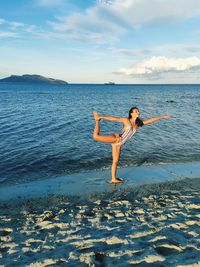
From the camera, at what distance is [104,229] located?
7676 millimetres

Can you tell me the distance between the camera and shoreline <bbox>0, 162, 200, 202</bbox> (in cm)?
1137

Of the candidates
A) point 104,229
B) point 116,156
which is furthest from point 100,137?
point 104,229

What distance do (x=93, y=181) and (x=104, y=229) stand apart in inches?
198

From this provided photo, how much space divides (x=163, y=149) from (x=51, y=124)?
14.9 metres

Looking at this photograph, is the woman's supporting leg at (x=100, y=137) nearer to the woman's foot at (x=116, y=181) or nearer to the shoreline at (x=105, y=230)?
the woman's foot at (x=116, y=181)

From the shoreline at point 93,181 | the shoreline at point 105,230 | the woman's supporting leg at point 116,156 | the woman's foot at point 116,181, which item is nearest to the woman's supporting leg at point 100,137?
the woman's supporting leg at point 116,156

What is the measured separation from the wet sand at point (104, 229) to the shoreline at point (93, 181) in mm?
609

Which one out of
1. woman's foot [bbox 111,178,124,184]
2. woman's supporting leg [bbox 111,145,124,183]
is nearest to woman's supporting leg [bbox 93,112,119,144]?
woman's supporting leg [bbox 111,145,124,183]

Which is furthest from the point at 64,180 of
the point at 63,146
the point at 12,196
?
the point at 63,146

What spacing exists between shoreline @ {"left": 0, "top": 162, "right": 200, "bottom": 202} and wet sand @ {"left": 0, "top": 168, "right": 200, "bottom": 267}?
2.00 ft

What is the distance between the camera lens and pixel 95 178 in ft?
43.1

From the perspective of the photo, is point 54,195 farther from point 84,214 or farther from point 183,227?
point 183,227

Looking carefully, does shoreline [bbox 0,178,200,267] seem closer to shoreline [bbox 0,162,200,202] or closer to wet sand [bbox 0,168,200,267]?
wet sand [bbox 0,168,200,267]

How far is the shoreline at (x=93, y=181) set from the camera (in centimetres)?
1137
